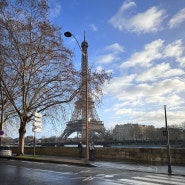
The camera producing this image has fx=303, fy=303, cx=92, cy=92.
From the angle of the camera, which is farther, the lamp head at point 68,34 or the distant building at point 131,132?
the distant building at point 131,132

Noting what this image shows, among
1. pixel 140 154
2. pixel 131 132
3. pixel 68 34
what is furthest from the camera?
pixel 131 132

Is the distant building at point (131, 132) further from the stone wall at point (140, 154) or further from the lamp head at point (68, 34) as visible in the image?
the lamp head at point (68, 34)

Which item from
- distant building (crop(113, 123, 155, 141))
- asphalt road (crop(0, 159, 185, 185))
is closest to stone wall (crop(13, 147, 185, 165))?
asphalt road (crop(0, 159, 185, 185))

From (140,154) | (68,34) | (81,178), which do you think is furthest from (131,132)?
(81,178)

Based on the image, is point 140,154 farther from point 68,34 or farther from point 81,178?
point 81,178

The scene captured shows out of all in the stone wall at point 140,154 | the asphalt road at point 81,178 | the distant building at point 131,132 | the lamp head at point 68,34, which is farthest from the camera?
the distant building at point 131,132

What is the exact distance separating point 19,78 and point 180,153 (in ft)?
58.3

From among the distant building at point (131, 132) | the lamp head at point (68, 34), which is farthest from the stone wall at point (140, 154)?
the distant building at point (131, 132)

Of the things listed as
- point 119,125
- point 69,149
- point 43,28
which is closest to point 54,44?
point 43,28

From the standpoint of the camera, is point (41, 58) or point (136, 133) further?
point (136, 133)

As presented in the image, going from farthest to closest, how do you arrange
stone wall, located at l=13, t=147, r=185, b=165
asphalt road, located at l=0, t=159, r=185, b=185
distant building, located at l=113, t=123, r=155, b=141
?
distant building, located at l=113, t=123, r=155, b=141 < stone wall, located at l=13, t=147, r=185, b=165 < asphalt road, located at l=0, t=159, r=185, b=185

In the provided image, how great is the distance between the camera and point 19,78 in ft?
104

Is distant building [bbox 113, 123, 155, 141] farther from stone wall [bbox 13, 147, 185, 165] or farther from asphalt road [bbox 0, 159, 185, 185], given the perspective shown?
asphalt road [bbox 0, 159, 185, 185]

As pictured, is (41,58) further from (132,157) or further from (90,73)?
(132,157)
